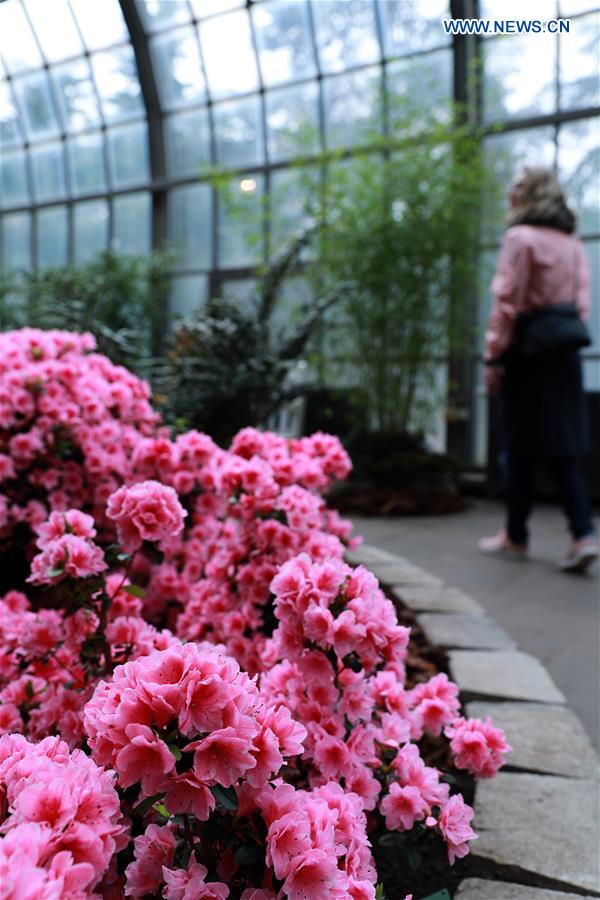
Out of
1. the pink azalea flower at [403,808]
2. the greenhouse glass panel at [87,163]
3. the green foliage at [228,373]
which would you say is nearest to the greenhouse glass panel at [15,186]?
the greenhouse glass panel at [87,163]

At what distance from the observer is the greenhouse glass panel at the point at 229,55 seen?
20.8 feet

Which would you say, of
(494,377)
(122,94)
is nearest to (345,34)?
(122,94)

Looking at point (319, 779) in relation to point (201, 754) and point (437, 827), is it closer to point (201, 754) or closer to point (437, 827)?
point (437, 827)

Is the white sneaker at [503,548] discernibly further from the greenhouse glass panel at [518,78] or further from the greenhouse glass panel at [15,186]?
the greenhouse glass panel at [15,186]

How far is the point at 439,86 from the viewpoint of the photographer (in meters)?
5.67

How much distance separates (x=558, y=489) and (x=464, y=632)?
4.24ft

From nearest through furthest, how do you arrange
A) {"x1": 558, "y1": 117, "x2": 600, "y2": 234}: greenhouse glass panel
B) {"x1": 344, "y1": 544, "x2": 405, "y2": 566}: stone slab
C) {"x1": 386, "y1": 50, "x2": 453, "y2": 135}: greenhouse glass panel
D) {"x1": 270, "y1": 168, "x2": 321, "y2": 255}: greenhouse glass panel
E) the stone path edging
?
the stone path edging, {"x1": 344, "y1": 544, "x2": 405, "y2": 566}: stone slab, {"x1": 558, "y1": 117, "x2": 600, "y2": 234}: greenhouse glass panel, {"x1": 386, "y1": 50, "x2": 453, "y2": 135}: greenhouse glass panel, {"x1": 270, "y1": 168, "x2": 321, "y2": 255}: greenhouse glass panel

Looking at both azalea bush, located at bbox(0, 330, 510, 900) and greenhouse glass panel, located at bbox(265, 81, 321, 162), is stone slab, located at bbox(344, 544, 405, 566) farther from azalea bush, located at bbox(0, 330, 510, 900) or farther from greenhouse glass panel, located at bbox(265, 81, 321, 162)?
greenhouse glass panel, located at bbox(265, 81, 321, 162)

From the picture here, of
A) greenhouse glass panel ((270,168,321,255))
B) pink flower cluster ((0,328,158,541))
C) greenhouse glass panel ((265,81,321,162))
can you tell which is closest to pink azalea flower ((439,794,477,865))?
pink flower cluster ((0,328,158,541))

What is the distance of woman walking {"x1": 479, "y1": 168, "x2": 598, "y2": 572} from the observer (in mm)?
2926

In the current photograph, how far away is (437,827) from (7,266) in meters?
9.19

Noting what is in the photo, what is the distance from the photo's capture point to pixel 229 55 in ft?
21.7

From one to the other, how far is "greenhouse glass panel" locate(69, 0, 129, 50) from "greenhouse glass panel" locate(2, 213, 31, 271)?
330 inches

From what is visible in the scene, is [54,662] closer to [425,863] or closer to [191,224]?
[425,863]
